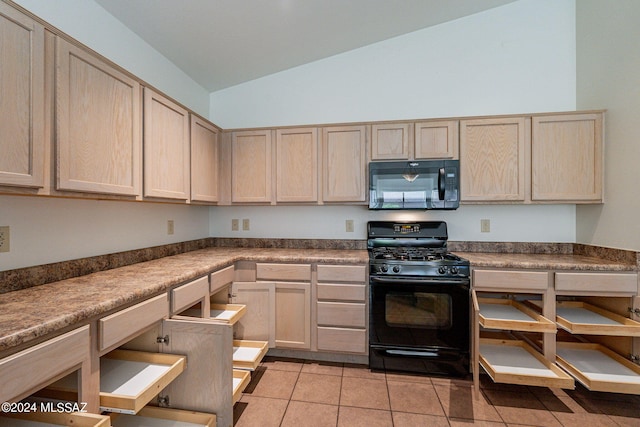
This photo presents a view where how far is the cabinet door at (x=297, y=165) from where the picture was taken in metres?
2.72

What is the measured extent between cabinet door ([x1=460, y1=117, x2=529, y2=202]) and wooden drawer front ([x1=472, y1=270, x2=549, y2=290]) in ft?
2.17

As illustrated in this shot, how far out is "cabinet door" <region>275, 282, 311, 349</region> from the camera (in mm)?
2420

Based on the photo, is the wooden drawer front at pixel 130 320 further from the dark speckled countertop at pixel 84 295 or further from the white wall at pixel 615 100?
the white wall at pixel 615 100

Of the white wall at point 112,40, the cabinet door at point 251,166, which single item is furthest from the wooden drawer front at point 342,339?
the white wall at point 112,40

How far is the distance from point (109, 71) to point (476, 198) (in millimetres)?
2775

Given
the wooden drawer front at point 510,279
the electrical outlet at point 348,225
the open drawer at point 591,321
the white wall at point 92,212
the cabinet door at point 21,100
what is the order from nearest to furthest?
the cabinet door at point 21,100
the white wall at point 92,212
the open drawer at point 591,321
the wooden drawer front at point 510,279
the electrical outlet at point 348,225

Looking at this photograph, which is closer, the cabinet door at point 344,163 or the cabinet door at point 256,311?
the cabinet door at point 256,311

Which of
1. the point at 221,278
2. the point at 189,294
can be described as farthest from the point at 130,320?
the point at 221,278

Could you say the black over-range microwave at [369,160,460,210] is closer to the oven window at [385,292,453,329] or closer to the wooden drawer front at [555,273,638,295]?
the oven window at [385,292,453,329]

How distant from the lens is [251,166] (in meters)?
2.84

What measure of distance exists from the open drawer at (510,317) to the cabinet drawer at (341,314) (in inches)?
34.6

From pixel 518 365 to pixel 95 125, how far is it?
302 centimetres

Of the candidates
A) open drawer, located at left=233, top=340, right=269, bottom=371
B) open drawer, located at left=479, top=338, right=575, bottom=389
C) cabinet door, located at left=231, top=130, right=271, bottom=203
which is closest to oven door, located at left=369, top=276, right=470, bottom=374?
open drawer, located at left=479, top=338, right=575, bottom=389

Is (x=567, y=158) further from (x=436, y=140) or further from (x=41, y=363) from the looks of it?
(x=41, y=363)
